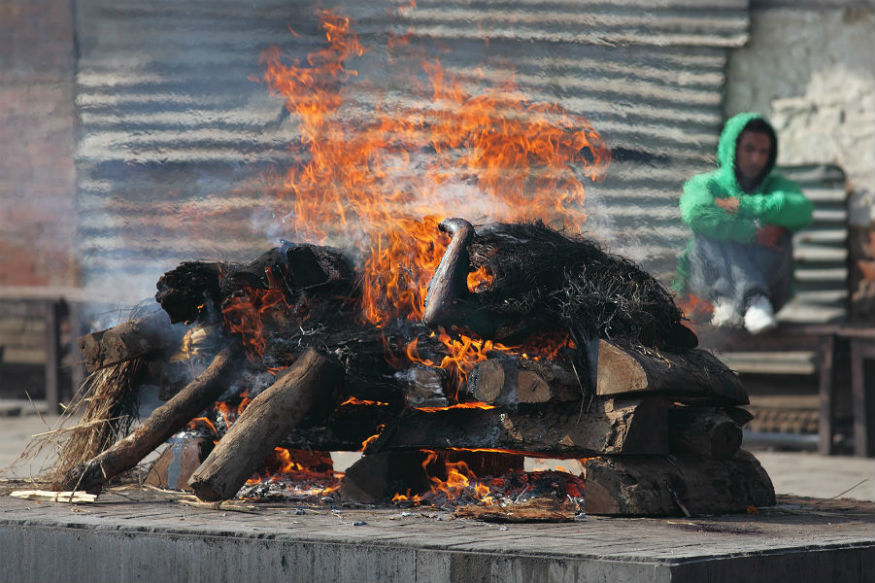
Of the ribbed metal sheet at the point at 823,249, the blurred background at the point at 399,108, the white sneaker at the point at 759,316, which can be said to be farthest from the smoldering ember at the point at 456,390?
the ribbed metal sheet at the point at 823,249

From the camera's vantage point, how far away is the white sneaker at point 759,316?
999 cm

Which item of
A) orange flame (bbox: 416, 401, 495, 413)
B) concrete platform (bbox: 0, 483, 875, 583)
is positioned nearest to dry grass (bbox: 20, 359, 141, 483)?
concrete platform (bbox: 0, 483, 875, 583)

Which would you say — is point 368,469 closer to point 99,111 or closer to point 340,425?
point 340,425

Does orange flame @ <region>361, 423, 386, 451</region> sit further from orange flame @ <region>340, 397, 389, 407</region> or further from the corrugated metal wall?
the corrugated metal wall

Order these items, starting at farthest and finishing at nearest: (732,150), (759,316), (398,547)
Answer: (732,150)
(759,316)
(398,547)

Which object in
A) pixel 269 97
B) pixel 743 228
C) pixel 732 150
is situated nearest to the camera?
pixel 269 97

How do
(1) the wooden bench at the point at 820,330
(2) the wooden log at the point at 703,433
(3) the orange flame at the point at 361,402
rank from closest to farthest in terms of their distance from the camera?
1. (2) the wooden log at the point at 703,433
2. (3) the orange flame at the point at 361,402
3. (1) the wooden bench at the point at 820,330

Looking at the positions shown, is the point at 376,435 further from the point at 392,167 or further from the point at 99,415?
the point at 392,167

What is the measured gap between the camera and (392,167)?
6.89 metres

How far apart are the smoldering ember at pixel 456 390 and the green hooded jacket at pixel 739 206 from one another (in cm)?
477

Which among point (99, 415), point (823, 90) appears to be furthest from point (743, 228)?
point (99, 415)

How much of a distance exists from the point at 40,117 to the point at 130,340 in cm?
316

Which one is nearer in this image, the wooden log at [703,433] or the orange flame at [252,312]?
the wooden log at [703,433]

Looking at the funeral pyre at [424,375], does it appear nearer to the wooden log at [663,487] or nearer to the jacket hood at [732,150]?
the wooden log at [663,487]
